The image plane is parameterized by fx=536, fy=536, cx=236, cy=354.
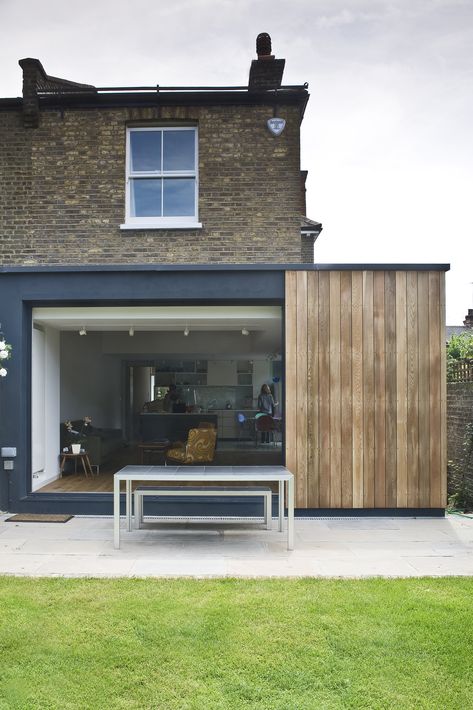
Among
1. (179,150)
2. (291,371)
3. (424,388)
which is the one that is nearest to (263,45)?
(179,150)

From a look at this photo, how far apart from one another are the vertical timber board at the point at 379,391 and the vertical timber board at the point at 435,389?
649mm

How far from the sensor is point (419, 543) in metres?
6.16

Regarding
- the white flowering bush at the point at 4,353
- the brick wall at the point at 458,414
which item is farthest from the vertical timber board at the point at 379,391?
the white flowering bush at the point at 4,353

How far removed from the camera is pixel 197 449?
9750 mm

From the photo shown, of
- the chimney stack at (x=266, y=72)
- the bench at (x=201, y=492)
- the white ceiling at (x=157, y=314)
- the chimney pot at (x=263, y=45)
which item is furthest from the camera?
the chimney pot at (x=263, y=45)

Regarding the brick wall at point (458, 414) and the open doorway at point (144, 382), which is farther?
the brick wall at point (458, 414)

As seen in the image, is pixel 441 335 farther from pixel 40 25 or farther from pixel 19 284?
pixel 40 25

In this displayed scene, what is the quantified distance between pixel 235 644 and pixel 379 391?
4.46m

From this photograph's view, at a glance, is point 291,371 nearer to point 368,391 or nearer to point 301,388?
point 301,388

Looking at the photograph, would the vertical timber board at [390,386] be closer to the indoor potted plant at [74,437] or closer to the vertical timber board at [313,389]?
the vertical timber board at [313,389]

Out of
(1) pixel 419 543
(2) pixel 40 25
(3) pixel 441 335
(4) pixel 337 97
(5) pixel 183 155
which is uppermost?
(2) pixel 40 25

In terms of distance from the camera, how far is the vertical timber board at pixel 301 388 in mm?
7258

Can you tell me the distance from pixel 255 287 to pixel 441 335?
Answer: 2.64 meters

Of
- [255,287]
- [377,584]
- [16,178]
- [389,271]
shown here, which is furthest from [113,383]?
[377,584]
